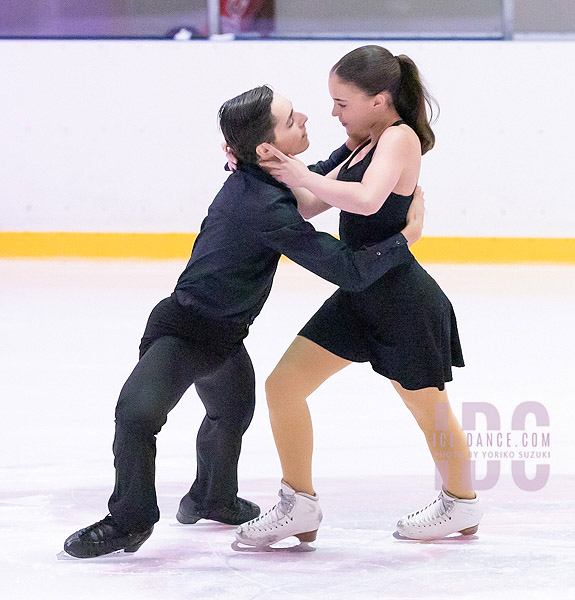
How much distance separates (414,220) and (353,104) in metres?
0.29

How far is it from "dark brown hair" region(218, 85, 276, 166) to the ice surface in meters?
0.93

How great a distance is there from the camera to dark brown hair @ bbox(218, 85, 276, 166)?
7.41 feet

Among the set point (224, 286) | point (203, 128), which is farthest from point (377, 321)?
point (203, 128)

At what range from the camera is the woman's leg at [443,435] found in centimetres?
236

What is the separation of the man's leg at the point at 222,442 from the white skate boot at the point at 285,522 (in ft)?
0.54

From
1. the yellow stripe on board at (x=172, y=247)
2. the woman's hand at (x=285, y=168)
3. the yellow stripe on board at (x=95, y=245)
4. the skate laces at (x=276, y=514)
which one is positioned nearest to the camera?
the woman's hand at (x=285, y=168)

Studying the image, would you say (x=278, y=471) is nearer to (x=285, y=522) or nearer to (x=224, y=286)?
(x=285, y=522)

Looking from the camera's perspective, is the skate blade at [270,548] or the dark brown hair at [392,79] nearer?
the dark brown hair at [392,79]

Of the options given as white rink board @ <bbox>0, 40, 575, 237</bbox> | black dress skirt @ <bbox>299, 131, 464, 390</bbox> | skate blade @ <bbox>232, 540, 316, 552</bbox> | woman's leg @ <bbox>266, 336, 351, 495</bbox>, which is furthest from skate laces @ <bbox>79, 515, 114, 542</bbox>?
white rink board @ <bbox>0, 40, 575, 237</bbox>

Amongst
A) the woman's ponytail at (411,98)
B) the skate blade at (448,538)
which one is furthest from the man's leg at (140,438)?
the woman's ponytail at (411,98)

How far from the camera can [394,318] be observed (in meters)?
2.33

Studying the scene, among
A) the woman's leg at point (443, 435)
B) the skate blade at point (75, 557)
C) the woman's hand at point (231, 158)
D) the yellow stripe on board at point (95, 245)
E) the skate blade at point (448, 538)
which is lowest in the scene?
the skate blade at point (448, 538)

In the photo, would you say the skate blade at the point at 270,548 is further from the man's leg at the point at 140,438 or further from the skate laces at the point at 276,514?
the man's leg at the point at 140,438

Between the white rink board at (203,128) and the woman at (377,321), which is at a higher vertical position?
the white rink board at (203,128)
